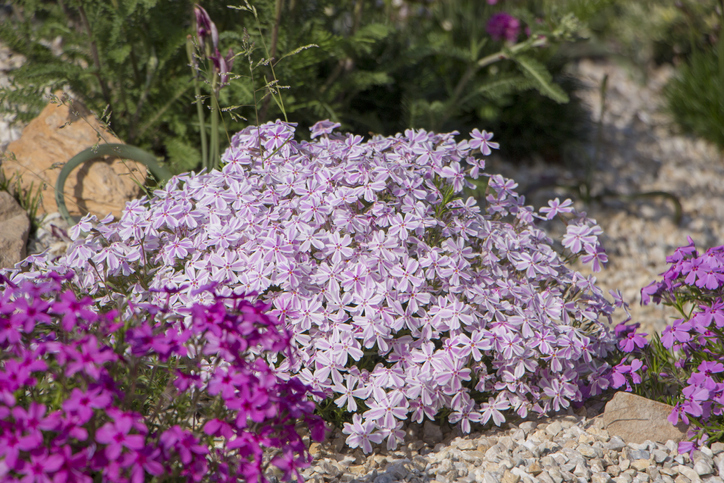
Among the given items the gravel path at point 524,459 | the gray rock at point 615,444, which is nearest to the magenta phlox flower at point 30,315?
the gravel path at point 524,459

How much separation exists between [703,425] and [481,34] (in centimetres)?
335

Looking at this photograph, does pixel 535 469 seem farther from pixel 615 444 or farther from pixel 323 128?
pixel 323 128

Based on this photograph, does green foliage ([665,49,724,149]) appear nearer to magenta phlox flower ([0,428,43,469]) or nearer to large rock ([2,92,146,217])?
large rock ([2,92,146,217])

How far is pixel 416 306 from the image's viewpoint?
6.60 ft

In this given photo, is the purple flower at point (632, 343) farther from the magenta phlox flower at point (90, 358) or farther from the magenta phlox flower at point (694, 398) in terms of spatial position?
the magenta phlox flower at point (90, 358)

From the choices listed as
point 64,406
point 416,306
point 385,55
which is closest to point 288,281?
point 416,306

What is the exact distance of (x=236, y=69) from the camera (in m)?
2.96

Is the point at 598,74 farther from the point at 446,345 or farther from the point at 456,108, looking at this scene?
the point at 446,345

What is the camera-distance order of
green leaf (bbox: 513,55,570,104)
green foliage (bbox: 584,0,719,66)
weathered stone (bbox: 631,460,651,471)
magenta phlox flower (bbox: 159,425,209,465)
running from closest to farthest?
1. magenta phlox flower (bbox: 159,425,209,465)
2. weathered stone (bbox: 631,460,651,471)
3. green leaf (bbox: 513,55,570,104)
4. green foliage (bbox: 584,0,719,66)

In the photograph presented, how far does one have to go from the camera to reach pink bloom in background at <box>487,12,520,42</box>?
3.94 m

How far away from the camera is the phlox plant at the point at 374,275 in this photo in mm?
1978

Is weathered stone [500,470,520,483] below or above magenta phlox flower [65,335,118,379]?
below

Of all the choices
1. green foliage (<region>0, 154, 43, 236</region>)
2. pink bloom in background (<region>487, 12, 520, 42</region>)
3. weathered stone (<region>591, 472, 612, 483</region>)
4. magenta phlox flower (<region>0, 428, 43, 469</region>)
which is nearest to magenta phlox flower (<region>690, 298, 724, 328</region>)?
weathered stone (<region>591, 472, 612, 483</region>)

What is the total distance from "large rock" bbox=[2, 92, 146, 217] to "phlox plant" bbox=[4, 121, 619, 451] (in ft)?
2.19
